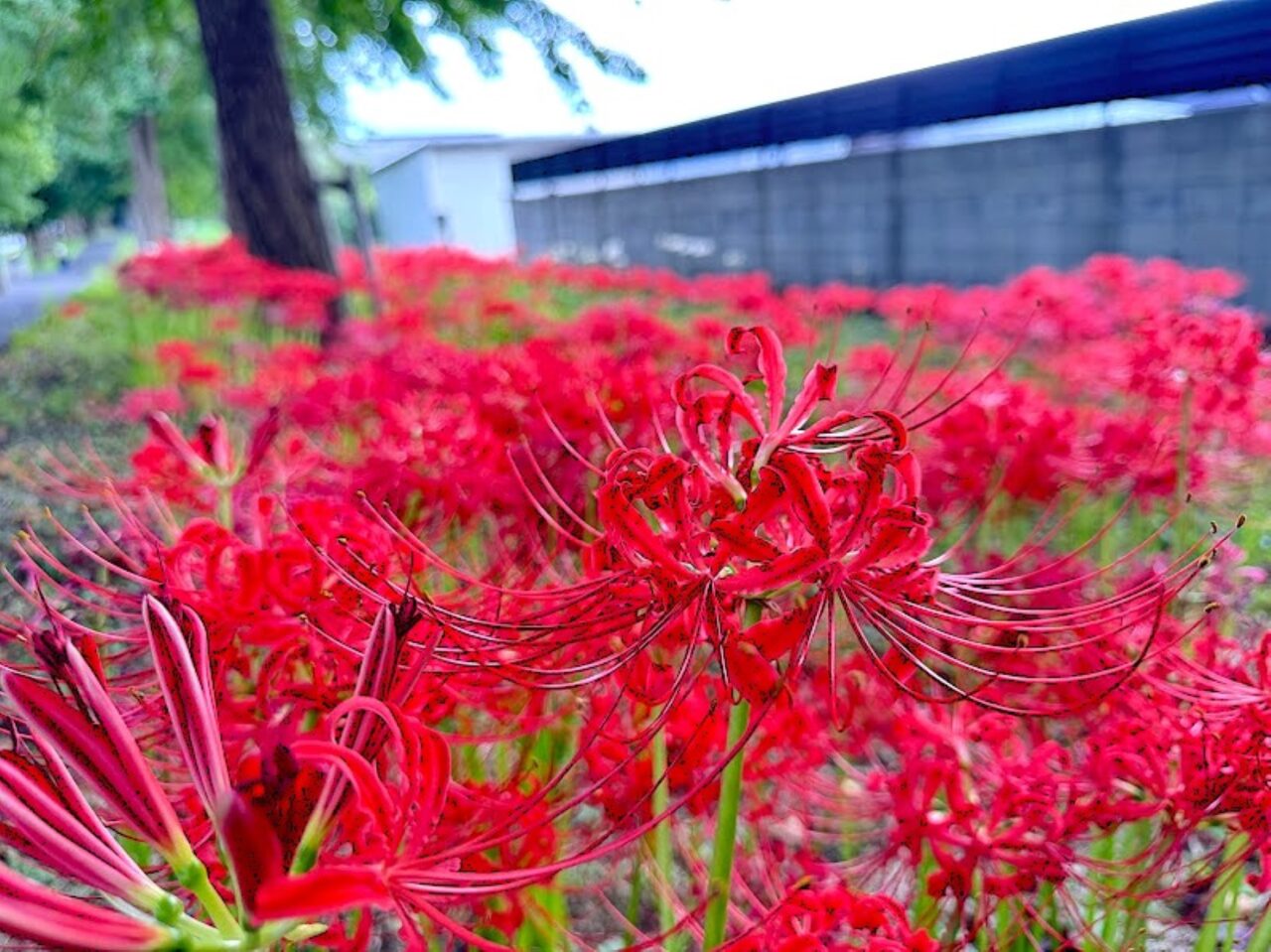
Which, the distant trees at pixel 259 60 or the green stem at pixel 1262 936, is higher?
the distant trees at pixel 259 60

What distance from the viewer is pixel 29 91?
479 cm

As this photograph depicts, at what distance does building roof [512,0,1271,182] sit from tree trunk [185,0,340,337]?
2.66m

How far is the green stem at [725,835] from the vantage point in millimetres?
743

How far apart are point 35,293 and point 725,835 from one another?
15.2 metres

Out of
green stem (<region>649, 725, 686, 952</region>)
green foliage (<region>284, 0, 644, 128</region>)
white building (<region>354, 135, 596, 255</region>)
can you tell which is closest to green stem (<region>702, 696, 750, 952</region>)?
green stem (<region>649, 725, 686, 952</region>)

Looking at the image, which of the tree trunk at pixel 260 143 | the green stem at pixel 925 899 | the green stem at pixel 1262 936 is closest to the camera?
the green stem at pixel 1262 936

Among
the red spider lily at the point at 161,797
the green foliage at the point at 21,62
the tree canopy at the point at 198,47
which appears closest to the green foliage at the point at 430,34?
the tree canopy at the point at 198,47

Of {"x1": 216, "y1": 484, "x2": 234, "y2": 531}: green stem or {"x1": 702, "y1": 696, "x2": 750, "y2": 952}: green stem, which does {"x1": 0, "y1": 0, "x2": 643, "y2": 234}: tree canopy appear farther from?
{"x1": 702, "y1": 696, "x2": 750, "y2": 952}: green stem

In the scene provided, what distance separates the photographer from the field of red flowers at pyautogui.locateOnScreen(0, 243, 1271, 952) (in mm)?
499

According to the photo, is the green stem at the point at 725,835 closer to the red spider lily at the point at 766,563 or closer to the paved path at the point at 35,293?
the red spider lily at the point at 766,563

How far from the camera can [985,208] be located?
23.6 feet

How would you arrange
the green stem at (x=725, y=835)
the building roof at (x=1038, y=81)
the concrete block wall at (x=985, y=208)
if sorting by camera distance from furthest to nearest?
the concrete block wall at (x=985, y=208)
the building roof at (x=1038, y=81)
the green stem at (x=725, y=835)

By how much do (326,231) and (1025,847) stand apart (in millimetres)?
5786

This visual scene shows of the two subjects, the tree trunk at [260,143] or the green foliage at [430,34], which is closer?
the green foliage at [430,34]
